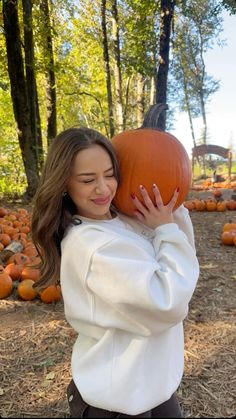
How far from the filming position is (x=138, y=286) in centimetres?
128

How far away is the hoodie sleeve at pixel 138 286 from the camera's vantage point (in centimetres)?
130

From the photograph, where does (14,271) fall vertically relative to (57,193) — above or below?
below

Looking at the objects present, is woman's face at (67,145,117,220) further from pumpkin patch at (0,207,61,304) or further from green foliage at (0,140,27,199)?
green foliage at (0,140,27,199)

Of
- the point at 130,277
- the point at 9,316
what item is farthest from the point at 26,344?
the point at 130,277

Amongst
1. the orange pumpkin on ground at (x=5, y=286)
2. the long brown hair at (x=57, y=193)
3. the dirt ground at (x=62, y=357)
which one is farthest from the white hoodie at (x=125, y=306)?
the orange pumpkin on ground at (x=5, y=286)

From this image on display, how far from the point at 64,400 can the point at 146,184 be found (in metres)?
1.70

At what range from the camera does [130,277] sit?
4.25ft

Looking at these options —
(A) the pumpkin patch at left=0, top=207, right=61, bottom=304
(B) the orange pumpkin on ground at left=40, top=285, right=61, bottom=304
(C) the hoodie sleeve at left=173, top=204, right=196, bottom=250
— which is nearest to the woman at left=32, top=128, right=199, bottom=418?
(C) the hoodie sleeve at left=173, top=204, right=196, bottom=250

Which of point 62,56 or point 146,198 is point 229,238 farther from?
point 62,56

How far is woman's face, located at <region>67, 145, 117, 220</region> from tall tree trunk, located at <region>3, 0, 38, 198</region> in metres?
8.57

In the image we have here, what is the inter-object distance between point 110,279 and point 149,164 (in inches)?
24.1

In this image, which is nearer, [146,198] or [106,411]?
[106,411]

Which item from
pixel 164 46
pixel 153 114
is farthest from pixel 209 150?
pixel 153 114

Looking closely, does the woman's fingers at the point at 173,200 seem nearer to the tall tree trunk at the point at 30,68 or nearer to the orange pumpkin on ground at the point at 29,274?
the orange pumpkin on ground at the point at 29,274
